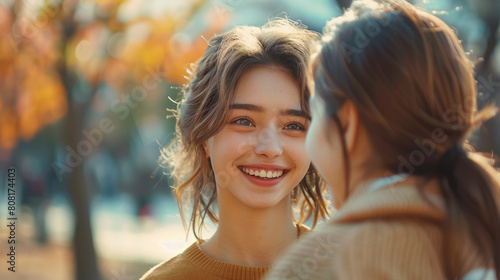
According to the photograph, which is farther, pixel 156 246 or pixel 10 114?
pixel 156 246

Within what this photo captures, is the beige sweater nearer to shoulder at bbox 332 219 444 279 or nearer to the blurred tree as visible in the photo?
shoulder at bbox 332 219 444 279

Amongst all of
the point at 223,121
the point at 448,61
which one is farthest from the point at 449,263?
the point at 223,121

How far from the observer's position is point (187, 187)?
326 centimetres

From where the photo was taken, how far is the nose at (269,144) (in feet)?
8.61

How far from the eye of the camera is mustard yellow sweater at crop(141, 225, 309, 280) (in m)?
2.70

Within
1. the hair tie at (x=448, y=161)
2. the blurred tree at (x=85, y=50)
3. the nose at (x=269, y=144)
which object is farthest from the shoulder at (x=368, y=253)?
the blurred tree at (x=85, y=50)

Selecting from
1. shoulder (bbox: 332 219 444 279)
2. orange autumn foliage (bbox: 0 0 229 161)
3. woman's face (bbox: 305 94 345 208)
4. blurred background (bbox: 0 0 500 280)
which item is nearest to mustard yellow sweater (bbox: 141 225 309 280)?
woman's face (bbox: 305 94 345 208)

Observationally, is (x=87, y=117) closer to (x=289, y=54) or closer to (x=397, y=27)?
(x=289, y=54)

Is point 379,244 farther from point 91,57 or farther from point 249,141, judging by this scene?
point 91,57

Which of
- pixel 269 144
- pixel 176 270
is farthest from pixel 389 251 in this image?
pixel 176 270

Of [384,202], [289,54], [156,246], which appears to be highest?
[289,54]

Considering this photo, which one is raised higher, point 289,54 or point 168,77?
point 168,77

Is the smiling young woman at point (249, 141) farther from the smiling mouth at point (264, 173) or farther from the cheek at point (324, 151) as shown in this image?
the cheek at point (324, 151)

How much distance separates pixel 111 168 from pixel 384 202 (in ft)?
92.9
